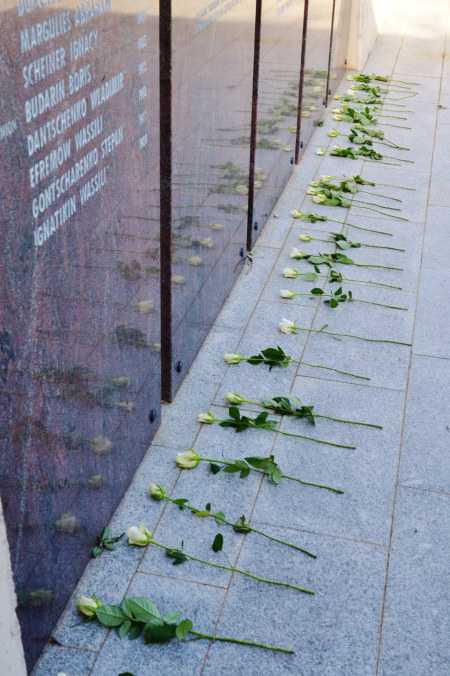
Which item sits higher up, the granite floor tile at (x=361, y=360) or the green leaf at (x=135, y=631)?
the granite floor tile at (x=361, y=360)

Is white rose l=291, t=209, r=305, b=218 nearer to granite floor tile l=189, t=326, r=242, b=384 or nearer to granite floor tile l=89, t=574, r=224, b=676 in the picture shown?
Answer: granite floor tile l=189, t=326, r=242, b=384

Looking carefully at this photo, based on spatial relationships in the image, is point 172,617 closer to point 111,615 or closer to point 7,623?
point 111,615

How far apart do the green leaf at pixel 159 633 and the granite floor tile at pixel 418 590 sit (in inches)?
26.9

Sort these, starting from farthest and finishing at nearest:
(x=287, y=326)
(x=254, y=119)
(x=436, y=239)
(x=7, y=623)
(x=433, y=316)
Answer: (x=436, y=239) → (x=254, y=119) → (x=433, y=316) → (x=287, y=326) → (x=7, y=623)

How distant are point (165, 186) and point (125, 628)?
1732 millimetres

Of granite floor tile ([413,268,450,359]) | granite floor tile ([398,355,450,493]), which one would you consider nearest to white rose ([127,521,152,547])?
granite floor tile ([398,355,450,493])

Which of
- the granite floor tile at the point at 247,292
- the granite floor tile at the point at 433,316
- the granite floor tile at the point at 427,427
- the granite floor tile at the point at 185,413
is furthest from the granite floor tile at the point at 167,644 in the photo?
the granite floor tile at the point at 433,316

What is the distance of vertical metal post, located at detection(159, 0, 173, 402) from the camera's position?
9.67 feet

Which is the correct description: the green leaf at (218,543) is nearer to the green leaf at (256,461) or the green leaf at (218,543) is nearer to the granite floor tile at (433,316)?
the green leaf at (256,461)

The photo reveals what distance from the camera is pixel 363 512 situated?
3.11 m

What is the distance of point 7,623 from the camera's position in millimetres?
1999

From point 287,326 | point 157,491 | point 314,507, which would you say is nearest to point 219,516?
point 157,491

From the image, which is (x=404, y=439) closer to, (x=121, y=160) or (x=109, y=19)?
(x=121, y=160)

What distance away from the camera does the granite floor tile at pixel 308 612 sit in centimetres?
249
